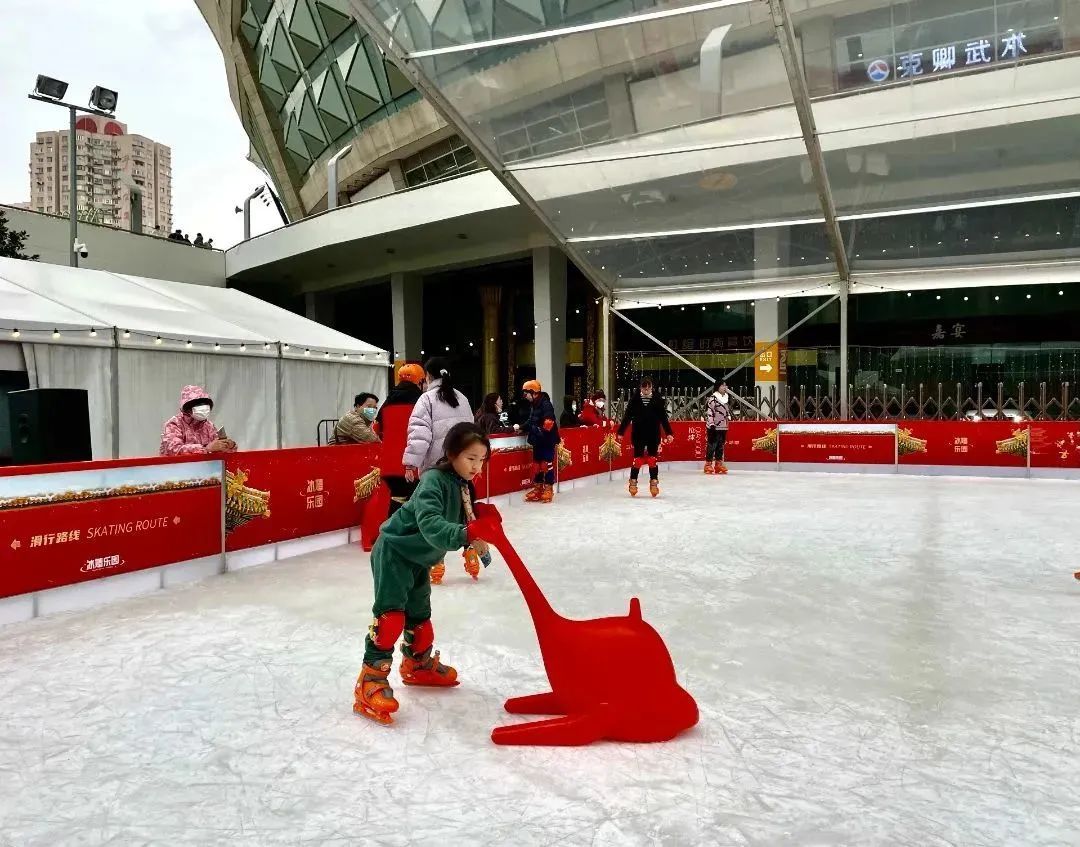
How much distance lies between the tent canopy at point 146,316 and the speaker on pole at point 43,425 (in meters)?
3.29

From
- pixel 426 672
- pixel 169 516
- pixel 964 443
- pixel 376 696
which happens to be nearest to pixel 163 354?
pixel 169 516

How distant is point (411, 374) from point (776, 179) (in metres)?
7.88

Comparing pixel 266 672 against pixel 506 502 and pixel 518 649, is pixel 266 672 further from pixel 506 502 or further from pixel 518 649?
pixel 506 502

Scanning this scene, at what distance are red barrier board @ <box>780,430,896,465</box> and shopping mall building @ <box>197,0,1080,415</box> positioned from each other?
Result: 38.1 inches

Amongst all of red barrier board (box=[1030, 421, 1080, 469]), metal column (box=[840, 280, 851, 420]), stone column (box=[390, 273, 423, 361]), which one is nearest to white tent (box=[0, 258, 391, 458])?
metal column (box=[840, 280, 851, 420])

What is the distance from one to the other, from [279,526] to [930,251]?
11.9m

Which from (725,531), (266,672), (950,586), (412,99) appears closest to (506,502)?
(725,531)

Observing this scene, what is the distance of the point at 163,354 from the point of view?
29.7 ft

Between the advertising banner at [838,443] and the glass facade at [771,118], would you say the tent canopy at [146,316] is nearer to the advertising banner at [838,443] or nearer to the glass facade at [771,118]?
the glass facade at [771,118]

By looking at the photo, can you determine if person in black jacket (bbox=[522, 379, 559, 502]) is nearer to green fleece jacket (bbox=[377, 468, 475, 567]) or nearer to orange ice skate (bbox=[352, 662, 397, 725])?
green fleece jacket (bbox=[377, 468, 475, 567])

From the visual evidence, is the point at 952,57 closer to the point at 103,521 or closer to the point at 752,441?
the point at 752,441

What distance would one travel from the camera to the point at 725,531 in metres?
6.74

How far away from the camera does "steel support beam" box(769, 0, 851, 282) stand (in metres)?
7.73

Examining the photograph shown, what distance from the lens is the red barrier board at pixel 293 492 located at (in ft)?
17.3
